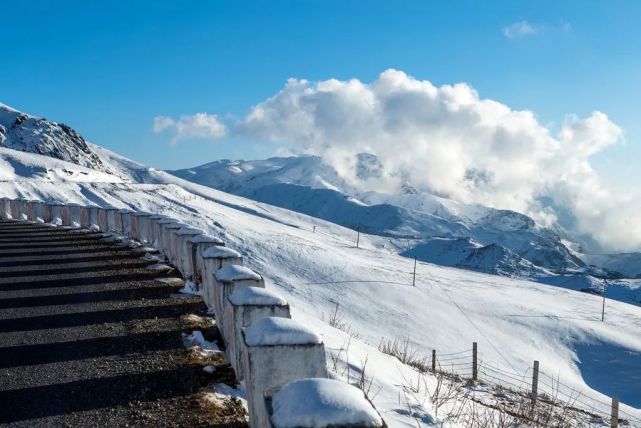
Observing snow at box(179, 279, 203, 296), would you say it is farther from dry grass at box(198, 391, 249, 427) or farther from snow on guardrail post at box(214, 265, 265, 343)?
dry grass at box(198, 391, 249, 427)

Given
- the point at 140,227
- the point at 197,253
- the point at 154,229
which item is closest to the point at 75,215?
the point at 140,227

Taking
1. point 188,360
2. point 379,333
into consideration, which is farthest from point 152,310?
point 379,333

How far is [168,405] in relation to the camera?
439 cm

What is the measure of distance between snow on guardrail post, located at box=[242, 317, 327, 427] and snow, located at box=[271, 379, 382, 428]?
867 millimetres

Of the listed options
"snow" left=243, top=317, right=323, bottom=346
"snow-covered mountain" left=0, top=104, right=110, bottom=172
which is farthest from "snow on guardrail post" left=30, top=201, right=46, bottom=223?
"snow-covered mountain" left=0, top=104, right=110, bottom=172

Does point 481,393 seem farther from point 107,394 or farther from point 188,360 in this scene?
point 107,394

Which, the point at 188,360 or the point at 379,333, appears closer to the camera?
the point at 188,360

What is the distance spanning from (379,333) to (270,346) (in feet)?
106

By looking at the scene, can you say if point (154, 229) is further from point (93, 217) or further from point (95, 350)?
point (95, 350)

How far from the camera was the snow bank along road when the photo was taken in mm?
4293

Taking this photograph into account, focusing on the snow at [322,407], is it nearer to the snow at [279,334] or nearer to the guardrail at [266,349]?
the guardrail at [266,349]

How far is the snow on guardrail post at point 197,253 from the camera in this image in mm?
8117

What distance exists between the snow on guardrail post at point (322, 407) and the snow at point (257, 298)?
6.42ft

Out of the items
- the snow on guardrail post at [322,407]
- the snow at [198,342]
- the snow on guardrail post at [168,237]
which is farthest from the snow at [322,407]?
the snow on guardrail post at [168,237]
